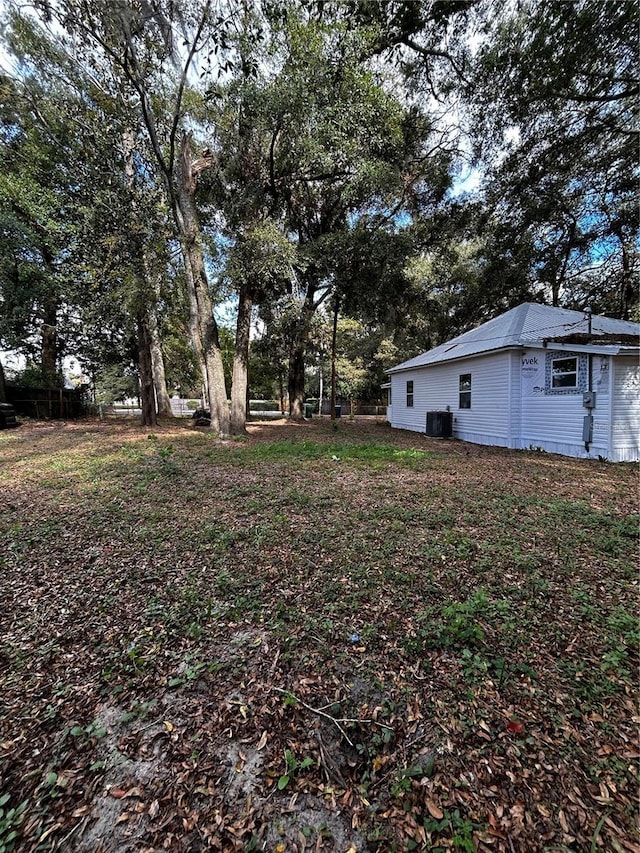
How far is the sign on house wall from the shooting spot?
8.41 meters

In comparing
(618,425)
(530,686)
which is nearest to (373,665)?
(530,686)

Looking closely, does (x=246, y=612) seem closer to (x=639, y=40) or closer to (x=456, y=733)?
(x=456, y=733)

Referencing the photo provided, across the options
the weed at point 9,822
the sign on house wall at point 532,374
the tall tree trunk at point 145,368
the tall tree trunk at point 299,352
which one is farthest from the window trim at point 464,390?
the weed at point 9,822

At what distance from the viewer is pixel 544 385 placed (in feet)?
27.4

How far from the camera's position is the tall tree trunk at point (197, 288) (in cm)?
905

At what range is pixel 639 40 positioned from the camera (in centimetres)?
685

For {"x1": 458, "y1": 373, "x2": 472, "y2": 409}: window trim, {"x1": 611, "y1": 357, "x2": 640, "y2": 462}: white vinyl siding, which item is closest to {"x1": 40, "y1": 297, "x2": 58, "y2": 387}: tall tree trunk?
{"x1": 458, "y1": 373, "x2": 472, "y2": 409}: window trim

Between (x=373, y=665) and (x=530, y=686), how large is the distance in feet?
2.54

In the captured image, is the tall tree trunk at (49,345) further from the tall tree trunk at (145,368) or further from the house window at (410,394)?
the house window at (410,394)

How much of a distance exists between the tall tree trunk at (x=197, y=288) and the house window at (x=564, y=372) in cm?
821

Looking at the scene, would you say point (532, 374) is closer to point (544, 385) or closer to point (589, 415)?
point (544, 385)

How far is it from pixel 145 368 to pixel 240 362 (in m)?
3.65

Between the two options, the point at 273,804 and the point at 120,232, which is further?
the point at 120,232

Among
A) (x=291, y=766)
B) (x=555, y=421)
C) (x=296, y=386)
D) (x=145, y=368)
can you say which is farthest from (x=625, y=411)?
(x=296, y=386)
